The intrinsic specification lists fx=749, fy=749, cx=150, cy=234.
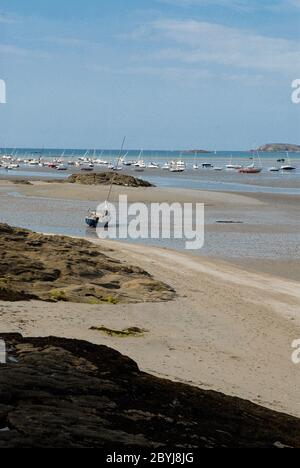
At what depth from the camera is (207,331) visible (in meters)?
12.8

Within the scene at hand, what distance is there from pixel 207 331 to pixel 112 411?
243 inches

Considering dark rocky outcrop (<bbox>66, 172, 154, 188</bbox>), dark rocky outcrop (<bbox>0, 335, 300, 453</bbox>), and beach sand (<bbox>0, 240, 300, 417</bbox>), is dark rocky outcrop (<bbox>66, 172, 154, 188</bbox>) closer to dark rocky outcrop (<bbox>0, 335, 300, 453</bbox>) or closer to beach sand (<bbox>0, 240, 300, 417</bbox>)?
beach sand (<bbox>0, 240, 300, 417</bbox>)

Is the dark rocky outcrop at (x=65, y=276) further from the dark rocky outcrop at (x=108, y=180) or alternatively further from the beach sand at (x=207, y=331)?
the dark rocky outcrop at (x=108, y=180)

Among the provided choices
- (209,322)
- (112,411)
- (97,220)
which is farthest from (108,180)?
(112,411)

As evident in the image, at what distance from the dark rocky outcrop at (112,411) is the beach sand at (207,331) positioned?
4.09 ft

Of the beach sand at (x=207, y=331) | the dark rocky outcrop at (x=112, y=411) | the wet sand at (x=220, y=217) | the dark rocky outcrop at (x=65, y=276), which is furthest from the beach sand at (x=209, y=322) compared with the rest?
the dark rocky outcrop at (x=112, y=411)

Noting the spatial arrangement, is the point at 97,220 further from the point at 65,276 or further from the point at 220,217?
the point at 65,276

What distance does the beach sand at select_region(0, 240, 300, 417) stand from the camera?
962 cm

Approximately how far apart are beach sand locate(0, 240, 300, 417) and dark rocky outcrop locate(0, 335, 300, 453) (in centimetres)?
125

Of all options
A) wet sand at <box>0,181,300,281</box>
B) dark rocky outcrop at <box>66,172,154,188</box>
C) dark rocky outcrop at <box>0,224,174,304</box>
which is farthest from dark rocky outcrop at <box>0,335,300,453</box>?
dark rocky outcrop at <box>66,172,154,188</box>

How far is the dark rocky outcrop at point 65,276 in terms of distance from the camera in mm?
14219

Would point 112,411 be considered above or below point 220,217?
above
